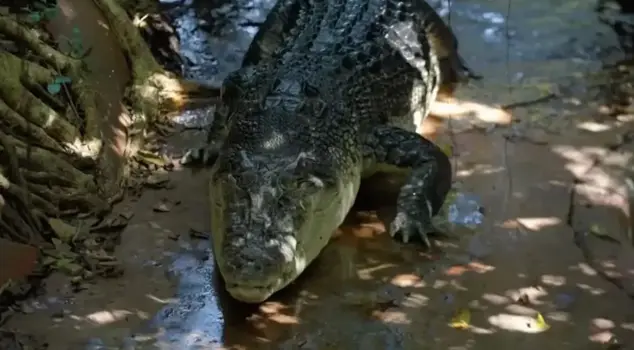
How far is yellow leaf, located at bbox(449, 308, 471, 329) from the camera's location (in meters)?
3.59

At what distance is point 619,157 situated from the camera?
15.8 ft

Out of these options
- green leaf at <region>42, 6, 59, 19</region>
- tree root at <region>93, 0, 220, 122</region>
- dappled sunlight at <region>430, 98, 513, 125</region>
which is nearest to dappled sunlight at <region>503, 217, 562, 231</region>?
dappled sunlight at <region>430, 98, 513, 125</region>

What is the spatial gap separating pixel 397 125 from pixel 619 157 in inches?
48.9

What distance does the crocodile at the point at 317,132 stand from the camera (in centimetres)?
367

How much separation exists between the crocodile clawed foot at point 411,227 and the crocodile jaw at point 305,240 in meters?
0.25

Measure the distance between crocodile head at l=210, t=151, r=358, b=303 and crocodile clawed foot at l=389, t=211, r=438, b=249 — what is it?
29 cm

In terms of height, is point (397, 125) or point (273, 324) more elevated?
point (397, 125)

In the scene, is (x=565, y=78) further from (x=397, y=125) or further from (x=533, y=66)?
(x=397, y=125)

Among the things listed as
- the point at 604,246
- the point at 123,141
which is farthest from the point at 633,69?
the point at 123,141

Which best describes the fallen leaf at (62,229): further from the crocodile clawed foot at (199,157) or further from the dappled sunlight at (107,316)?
the crocodile clawed foot at (199,157)

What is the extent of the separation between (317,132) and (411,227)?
0.66 meters

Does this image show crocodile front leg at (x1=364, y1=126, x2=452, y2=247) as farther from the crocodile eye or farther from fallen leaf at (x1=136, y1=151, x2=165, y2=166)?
fallen leaf at (x1=136, y1=151, x2=165, y2=166)

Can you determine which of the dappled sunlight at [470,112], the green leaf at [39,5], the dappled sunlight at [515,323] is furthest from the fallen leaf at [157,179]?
the dappled sunlight at [515,323]

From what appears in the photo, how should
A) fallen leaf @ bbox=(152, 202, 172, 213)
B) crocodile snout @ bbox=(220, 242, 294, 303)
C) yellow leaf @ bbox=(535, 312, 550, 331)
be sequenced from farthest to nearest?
fallen leaf @ bbox=(152, 202, 172, 213) < yellow leaf @ bbox=(535, 312, 550, 331) < crocodile snout @ bbox=(220, 242, 294, 303)
